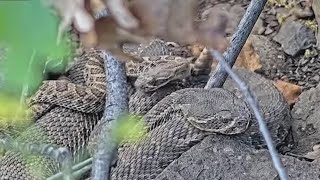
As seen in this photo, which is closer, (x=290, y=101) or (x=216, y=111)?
(x=216, y=111)

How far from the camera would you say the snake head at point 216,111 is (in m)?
3.27

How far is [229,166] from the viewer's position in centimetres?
300

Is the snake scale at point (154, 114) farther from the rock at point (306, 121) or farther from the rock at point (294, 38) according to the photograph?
the rock at point (294, 38)

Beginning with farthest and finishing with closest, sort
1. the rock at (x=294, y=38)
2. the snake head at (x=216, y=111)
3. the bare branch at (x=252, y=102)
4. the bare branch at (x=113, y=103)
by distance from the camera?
the rock at (x=294, y=38) → the snake head at (x=216, y=111) → the bare branch at (x=113, y=103) → the bare branch at (x=252, y=102)

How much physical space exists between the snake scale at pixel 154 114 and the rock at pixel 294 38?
0.60 meters

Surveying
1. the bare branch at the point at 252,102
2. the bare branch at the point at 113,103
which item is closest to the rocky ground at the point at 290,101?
the bare branch at the point at 113,103

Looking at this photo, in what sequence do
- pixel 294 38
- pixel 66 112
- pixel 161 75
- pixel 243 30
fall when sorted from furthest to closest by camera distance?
1. pixel 294 38
2. pixel 66 112
3. pixel 161 75
4. pixel 243 30

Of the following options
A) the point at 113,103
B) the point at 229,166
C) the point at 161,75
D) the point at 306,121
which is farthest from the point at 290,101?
the point at 113,103

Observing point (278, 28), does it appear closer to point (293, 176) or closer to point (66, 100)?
point (66, 100)

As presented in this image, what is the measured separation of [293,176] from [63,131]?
1.39 metres

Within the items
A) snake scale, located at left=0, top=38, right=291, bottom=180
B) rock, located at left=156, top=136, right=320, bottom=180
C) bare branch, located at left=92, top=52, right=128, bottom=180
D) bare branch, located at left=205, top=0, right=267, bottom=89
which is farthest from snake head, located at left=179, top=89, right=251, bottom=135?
bare branch, located at left=92, top=52, right=128, bottom=180

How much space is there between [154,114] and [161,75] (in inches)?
9.4

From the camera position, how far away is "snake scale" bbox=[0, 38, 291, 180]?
3303mm

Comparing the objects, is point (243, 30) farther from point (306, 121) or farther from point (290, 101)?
point (290, 101)
